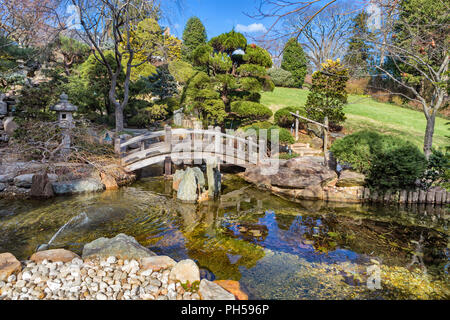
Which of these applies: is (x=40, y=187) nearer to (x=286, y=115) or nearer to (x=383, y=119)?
(x=286, y=115)

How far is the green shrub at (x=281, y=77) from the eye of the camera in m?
27.3

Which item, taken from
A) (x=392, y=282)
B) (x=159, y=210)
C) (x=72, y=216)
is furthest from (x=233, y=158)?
(x=392, y=282)

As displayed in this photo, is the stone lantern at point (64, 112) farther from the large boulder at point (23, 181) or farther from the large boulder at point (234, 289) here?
the large boulder at point (234, 289)

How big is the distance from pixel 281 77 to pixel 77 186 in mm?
23093

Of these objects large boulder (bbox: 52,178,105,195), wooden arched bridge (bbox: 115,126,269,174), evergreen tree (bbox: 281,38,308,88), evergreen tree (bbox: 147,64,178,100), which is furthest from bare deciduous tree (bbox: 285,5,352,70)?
evergreen tree (bbox: 147,64,178,100)

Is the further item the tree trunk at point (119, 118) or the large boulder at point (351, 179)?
the tree trunk at point (119, 118)

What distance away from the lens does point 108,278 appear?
3.60 meters

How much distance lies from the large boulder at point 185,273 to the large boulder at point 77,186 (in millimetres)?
5887

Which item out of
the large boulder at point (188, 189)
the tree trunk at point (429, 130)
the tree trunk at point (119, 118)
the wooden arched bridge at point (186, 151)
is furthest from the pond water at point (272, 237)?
the tree trunk at point (119, 118)

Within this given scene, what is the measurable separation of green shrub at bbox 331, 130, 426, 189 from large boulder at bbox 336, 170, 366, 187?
0.55 ft

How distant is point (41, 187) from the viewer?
306 inches

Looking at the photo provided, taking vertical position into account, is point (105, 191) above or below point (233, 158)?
below
